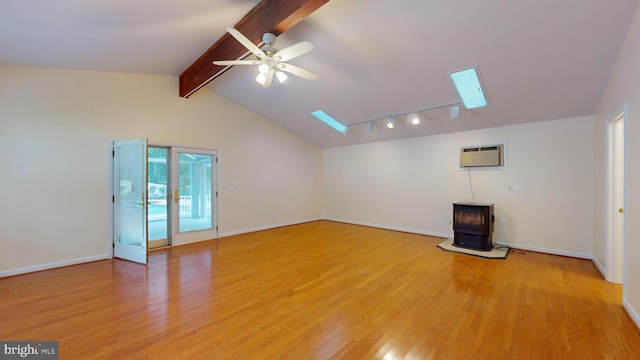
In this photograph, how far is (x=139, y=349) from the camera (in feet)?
6.59

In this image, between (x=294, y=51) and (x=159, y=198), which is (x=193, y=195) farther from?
(x=294, y=51)

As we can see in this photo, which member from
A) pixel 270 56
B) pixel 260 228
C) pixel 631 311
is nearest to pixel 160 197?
pixel 260 228

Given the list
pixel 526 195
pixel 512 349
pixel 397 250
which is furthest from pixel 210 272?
pixel 526 195

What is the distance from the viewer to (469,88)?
4.32m

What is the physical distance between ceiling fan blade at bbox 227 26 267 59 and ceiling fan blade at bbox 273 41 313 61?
191 millimetres

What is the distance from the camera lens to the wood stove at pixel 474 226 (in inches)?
183

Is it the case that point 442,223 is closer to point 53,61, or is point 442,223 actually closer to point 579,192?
point 579,192

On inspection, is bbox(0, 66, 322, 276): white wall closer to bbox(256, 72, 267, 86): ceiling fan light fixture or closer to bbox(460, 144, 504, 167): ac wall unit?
bbox(256, 72, 267, 86): ceiling fan light fixture

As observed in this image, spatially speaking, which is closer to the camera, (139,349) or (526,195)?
(139,349)

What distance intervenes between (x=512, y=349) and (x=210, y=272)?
3.55 metres

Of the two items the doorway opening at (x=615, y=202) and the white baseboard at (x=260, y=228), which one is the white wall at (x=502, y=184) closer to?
the doorway opening at (x=615, y=202)

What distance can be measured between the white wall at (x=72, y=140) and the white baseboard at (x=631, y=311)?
246 inches

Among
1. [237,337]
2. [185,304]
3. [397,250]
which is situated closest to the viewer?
[237,337]

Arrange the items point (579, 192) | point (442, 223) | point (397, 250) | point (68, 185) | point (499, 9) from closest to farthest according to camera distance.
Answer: point (499, 9)
point (68, 185)
point (579, 192)
point (397, 250)
point (442, 223)
